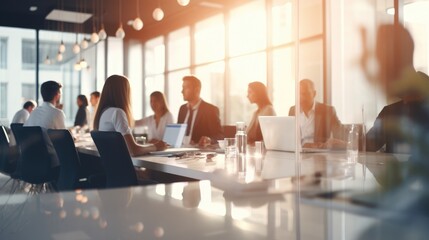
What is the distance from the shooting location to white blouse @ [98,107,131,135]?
8.05ft

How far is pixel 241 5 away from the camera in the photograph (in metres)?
6.75

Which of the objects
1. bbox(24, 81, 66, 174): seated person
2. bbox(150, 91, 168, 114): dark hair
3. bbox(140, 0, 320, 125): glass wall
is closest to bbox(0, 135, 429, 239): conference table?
bbox(24, 81, 66, 174): seated person

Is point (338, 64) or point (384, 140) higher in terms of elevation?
point (338, 64)

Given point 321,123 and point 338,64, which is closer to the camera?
point 321,123

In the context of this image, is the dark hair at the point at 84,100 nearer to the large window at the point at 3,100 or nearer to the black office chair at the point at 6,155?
the large window at the point at 3,100

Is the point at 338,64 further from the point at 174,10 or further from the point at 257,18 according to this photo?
the point at 174,10

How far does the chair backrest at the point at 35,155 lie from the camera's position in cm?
298

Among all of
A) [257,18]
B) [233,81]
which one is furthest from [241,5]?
[233,81]

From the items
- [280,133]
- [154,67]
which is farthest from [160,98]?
[154,67]

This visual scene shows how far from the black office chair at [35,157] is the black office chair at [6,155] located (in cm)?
48

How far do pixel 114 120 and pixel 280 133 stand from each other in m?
1.01

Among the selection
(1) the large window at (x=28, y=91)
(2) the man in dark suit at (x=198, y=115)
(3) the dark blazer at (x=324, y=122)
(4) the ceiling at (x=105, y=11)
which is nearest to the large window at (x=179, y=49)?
(4) the ceiling at (x=105, y=11)

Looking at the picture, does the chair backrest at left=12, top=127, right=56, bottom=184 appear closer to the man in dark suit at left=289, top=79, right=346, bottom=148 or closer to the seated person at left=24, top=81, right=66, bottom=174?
the seated person at left=24, top=81, right=66, bottom=174

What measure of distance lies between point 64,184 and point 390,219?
2.04 meters
